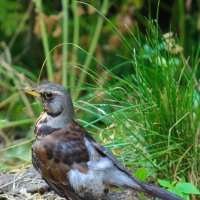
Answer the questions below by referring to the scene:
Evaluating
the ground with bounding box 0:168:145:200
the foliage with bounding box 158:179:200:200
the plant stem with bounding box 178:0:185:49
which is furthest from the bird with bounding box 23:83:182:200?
the plant stem with bounding box 178:0:185:49

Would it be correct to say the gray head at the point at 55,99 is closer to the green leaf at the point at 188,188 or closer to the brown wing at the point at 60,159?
the brown wing at the point at 60,159

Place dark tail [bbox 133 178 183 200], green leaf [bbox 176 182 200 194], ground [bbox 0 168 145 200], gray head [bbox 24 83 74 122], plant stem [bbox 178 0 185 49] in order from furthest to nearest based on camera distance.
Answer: plant stem [bbox 178 0 185 49]
ground [bbox 0 168 145 200]
gray head [bbox 24 83 74 122]
green leaf [bbox 176 182 200 194]
dark tail [bbox 133 178 183 200]

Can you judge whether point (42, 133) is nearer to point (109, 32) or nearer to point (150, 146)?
point (150, 146)

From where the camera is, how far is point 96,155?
14.9ft

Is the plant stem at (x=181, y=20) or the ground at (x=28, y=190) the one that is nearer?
the ground at (x=28, y=190)

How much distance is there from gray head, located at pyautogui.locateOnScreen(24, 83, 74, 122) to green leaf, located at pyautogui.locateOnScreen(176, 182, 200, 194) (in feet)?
2.61

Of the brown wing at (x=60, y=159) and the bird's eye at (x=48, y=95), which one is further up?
the bird's eye at (x=48, y=95)

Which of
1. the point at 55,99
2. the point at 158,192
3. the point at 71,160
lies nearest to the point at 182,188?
the point at 158,192

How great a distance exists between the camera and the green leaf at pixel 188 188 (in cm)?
443

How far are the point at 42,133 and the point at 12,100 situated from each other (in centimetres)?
290

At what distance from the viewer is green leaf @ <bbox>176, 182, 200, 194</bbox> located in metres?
4.43

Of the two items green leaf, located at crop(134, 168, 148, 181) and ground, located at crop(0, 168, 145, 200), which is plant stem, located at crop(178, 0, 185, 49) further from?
green leaf, located at crop(134, 168, 148, 181)

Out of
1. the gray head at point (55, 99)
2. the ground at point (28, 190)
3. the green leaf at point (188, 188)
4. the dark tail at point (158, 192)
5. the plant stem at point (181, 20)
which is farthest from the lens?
the plant stem at point (181, 20)

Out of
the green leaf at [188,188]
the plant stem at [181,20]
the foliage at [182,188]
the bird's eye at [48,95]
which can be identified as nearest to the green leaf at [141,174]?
the foliage at [182,188]
